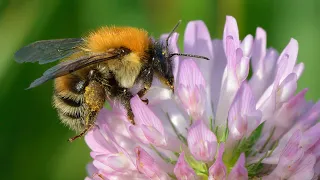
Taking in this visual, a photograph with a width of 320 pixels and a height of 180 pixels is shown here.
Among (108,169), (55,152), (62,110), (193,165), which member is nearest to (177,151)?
(193,165)

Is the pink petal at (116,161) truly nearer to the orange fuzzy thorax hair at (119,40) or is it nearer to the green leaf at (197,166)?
the green leaf at (197,166)

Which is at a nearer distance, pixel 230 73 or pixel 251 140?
pixel 230 73

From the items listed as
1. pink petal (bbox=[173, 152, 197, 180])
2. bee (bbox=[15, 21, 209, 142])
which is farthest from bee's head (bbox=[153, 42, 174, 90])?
pink petal (bbox=[173, 152, 197, 180])

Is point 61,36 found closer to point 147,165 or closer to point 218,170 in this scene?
point 147,165

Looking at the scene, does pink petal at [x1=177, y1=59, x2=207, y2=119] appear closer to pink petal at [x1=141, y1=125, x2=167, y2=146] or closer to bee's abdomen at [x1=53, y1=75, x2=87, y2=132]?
pink petal at [x1=141, y1=125, x2=167, y2=146]

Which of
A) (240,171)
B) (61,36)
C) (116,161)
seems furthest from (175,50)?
(61,36)
